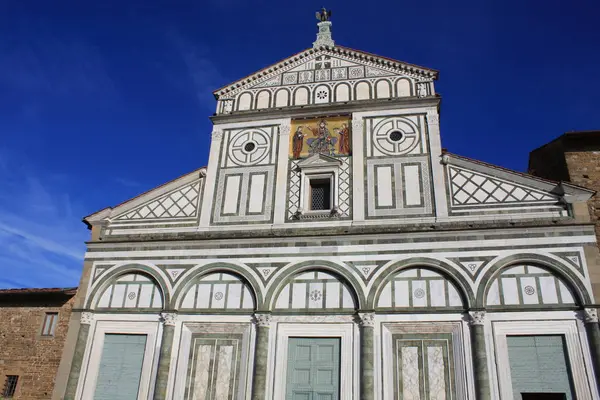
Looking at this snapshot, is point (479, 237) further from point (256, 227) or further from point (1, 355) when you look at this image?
point (1, 355)

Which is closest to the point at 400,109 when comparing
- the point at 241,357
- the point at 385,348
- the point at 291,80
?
the point at 291,80

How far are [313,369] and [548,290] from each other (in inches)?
246

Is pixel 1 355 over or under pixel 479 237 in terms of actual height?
under

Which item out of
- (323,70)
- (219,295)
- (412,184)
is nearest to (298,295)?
(219,295)

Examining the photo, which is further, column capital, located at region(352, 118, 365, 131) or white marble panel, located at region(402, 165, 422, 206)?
column capital, located at region(352, 118, 365, 131)

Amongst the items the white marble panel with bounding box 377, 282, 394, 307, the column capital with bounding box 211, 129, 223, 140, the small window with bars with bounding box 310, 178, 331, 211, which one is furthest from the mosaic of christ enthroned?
the white marble panel with bounding box 377, 282, 394, 307

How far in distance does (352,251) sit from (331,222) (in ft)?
3.74

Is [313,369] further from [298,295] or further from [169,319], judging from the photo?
[169,319]

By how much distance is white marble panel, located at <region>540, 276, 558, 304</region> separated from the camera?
1279 cm

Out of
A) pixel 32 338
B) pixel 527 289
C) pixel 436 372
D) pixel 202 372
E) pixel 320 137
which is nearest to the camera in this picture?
pixel 436 372

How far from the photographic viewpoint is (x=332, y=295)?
46.0 ft

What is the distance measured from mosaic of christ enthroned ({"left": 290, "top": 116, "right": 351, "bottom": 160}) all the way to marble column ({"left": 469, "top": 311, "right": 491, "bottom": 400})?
6.22 metres

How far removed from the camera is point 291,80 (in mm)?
18078

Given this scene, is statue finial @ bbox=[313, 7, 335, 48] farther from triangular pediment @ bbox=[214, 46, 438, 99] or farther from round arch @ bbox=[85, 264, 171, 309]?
round arch @ bbox=[85, 264, 171, 309]
